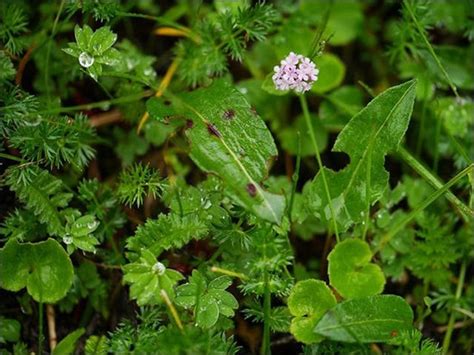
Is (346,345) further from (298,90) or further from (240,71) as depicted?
(240,71)

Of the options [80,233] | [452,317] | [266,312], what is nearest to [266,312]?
[266,312]

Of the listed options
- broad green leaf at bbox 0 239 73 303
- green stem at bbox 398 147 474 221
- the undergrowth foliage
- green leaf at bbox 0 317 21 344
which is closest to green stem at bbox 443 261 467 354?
the undergrowth foliage

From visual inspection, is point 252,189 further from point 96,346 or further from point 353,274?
point 96,346

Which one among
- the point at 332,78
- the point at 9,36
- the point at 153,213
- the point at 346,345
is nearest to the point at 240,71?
the point at 332,78

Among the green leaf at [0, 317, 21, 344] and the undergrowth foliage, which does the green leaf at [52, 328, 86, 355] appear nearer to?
the undergrowth foliage

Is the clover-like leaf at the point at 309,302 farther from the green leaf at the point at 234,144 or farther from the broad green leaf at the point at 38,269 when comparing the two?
the broad green leaf at the point at 38,269

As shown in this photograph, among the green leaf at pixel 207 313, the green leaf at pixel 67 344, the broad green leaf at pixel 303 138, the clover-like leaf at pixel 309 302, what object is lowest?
the green leaf at pixel 67 344

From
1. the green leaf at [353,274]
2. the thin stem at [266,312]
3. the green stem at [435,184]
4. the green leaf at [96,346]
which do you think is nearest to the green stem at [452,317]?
the green stem at [435,184]
